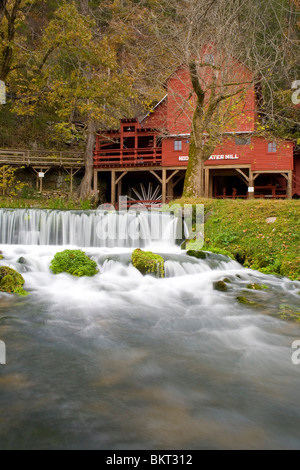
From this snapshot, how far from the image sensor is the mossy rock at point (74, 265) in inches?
335

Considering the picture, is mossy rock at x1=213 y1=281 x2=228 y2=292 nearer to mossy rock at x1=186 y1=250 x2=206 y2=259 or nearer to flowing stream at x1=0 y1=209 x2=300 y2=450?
flowing stream at x1=0 y1=209 x2=300 y2=450

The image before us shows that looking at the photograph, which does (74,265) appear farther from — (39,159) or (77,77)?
(39,159)

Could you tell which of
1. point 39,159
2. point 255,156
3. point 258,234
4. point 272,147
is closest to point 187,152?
point 255,156

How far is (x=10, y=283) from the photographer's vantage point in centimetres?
723

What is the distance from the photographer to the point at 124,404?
130 inches

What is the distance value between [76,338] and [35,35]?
113ft

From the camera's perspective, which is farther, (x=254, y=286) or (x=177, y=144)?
(x=177, y=144)

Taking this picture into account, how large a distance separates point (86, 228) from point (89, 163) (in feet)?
44.0

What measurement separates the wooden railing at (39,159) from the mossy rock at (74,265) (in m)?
18.6

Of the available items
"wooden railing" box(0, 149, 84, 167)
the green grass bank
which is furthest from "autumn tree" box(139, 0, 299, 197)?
"wooden railing" box(0, 149, 84, 167)

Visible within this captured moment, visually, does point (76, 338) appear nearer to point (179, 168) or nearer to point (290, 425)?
point (290, 425)

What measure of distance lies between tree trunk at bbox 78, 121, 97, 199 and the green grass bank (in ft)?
48.1

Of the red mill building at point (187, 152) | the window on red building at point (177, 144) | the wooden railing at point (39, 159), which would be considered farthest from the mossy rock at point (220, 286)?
the wooden railing at point (39, 159)
